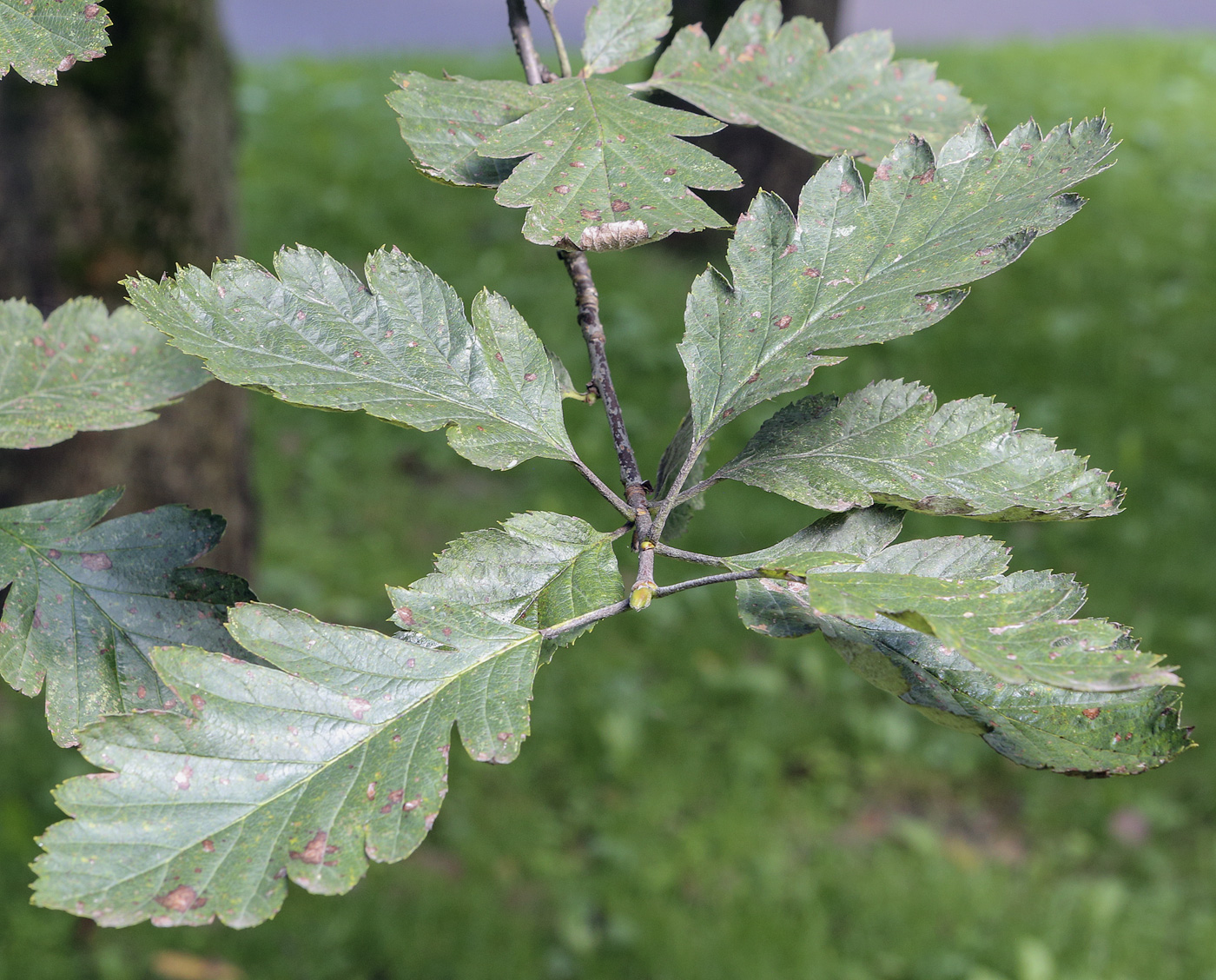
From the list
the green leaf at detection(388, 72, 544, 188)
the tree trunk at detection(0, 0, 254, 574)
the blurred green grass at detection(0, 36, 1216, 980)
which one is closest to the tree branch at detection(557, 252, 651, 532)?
the green leaf at detection(388, 72, 544, 188)

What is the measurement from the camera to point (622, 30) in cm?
Result: 112

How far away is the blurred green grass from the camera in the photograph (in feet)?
11.0

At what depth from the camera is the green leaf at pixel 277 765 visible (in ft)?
2.13

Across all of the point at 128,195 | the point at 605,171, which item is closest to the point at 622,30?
the point at 605,171

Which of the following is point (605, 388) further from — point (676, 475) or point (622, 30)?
point (622, 30)

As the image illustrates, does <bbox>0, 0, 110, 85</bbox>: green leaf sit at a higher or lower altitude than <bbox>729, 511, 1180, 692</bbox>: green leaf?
higher

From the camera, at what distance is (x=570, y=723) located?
4105 millimetres

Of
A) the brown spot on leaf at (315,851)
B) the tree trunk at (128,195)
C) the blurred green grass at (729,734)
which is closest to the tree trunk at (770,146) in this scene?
the blurred green grass at (729,734)

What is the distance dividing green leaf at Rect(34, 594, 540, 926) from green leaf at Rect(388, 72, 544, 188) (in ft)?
1.35

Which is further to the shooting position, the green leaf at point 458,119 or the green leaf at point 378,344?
the green leaf at point 458,119

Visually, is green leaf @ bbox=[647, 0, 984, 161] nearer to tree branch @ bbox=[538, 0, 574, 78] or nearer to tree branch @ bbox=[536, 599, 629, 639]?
tree branch @ bbox=[538, 0, 574, 78]

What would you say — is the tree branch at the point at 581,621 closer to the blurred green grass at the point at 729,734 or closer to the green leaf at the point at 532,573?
the green leaf at the point at 532,573

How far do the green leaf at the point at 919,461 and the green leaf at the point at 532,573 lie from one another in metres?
0.14

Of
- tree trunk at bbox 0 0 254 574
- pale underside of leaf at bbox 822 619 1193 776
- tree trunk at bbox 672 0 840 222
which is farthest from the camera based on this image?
tree trunk at bbox 0 0 254 574
